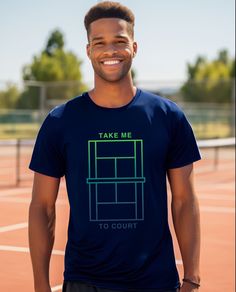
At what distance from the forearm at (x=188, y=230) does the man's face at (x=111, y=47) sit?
1.83ft

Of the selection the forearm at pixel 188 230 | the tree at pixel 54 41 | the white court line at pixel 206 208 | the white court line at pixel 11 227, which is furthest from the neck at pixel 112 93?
the tree at pixel 54 41

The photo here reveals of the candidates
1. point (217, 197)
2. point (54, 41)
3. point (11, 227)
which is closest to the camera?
point (11, 227)

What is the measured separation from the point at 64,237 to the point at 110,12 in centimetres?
684

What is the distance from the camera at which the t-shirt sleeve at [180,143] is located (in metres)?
2.66

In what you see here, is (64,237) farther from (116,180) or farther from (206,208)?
(116,180)

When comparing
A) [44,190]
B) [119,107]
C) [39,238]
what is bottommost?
[39,238]

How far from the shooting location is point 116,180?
2.59m

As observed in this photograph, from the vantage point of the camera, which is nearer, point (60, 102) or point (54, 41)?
point (60, 102)

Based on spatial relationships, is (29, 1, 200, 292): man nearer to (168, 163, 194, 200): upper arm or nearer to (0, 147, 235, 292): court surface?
(168, 163, 194, 200): upper arm

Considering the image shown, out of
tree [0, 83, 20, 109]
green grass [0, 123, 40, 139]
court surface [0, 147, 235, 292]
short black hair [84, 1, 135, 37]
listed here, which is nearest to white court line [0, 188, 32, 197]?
court surface [0, 147, 235, 292]

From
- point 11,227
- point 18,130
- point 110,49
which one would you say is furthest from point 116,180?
point 18,130

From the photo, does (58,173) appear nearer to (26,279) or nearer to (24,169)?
(26,279)

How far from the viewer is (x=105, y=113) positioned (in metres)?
2.62

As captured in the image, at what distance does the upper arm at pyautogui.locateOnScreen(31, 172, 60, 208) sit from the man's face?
45cm
